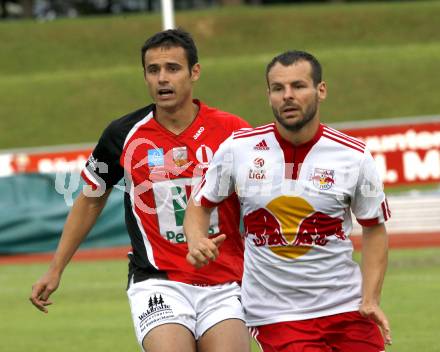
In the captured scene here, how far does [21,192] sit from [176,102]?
1197 centimetres

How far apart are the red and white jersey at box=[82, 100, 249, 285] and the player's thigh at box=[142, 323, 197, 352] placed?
332mm

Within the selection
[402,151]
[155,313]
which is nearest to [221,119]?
[155,313]

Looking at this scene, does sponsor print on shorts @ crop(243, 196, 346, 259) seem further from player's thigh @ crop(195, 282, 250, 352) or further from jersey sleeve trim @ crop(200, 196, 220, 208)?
player's thigh @ crop(195, 282, 250, 352)

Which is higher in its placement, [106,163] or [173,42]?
[173,42]

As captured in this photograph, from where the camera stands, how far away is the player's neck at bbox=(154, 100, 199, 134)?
6516 millimetres

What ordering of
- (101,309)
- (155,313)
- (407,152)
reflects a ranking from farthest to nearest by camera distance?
(407,152), (101,309), (155,313)

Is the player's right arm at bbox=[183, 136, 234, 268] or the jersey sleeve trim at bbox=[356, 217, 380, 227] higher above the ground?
the player's right arm at bbox=[183, 136, 234, 268]

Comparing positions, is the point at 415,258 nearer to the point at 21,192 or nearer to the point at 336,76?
the point at 21,192

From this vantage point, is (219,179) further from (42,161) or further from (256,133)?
(42,161)

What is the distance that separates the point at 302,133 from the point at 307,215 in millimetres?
396

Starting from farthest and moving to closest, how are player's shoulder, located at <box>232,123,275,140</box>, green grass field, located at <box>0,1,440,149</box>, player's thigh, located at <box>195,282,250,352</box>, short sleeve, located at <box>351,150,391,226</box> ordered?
1. green grass field, located at <box>0,1,440,149</box>
2. player's thigh, located at <box>195,282,250,352</box>
3. player's shoulder, located at <box>232,123,275,140</box>
4. short sleeve, located at <box>351,150,391,226</box>

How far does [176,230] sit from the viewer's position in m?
6.38

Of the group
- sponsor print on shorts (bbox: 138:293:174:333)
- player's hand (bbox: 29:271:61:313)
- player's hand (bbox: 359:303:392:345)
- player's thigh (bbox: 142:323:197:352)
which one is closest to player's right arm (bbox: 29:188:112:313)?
player's hand (bbox: 29:271:61:313)

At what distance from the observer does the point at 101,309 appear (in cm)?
1202
